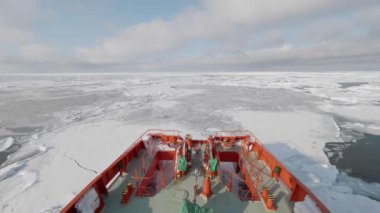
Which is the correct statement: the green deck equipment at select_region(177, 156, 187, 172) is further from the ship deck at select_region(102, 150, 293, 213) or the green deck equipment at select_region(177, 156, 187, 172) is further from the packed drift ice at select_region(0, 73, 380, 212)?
the packed drift ice at select_region(0, 73, 380, 212)

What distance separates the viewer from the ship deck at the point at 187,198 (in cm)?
362

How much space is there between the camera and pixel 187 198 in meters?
3.89

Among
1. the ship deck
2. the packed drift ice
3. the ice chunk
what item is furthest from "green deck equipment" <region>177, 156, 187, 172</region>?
the ice chunk

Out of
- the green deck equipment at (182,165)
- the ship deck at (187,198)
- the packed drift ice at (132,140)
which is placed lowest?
the packed drift ice at (132,140)

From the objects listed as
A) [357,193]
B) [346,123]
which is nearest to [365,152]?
[357,193]

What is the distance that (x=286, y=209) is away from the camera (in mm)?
3570

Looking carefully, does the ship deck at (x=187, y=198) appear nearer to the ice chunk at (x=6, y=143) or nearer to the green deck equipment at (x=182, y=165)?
the green deck equipment at (x=182, y=165)

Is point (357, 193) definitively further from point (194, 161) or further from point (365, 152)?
point (194, 161)

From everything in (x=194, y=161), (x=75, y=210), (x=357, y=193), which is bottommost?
(x=357, y=193)

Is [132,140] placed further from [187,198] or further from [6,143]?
[187,198]

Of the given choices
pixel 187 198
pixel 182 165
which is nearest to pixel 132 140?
pixel 182 165

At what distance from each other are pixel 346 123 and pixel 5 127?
2007 centimetres

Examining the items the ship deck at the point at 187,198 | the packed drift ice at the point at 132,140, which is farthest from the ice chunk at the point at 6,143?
the ship deck at the point at 187,198

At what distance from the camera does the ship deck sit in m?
3.62
